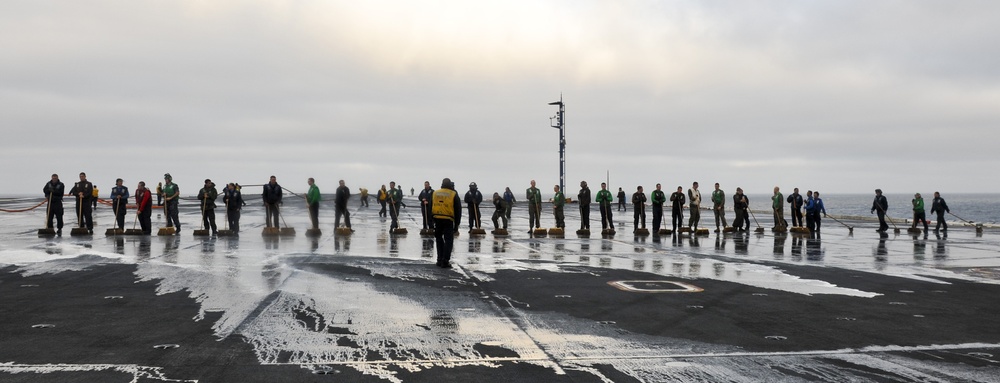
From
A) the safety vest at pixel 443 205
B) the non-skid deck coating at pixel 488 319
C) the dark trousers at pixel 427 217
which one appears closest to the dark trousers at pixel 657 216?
the dark trousers at pixel 427 217

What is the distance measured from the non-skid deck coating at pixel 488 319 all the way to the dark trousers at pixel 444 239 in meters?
0.57

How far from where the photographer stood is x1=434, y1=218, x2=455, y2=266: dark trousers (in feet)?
44.4

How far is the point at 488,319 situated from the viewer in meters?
7.76

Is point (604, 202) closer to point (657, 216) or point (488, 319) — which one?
point (657, 216)

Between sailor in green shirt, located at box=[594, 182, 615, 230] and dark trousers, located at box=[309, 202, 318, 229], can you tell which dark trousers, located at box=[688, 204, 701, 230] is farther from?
dark trousers, located at box=[309, 202, 318, 229]

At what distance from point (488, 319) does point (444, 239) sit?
244 inches

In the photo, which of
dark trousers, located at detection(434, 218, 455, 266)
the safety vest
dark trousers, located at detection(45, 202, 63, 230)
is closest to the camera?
dark trousers, located at detection(434, 218, 455, 266)

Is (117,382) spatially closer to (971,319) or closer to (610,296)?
(610,296)

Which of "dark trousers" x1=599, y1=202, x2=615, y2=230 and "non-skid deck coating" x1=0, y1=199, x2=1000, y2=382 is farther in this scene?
"dark trousers" x1=599, y1=202, x2=615, y2=230

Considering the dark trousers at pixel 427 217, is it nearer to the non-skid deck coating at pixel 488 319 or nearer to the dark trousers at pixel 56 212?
the non-skid deck coating at pixel 488 319

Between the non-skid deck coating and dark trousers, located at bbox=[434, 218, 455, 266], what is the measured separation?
568 millimetres

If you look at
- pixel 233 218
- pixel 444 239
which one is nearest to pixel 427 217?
pixel 233 218

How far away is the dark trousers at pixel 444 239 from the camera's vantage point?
13547mm

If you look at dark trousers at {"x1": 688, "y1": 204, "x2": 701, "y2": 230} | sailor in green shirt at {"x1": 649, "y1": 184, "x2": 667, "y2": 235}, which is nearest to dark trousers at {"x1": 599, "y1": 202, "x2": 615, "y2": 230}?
sailor in green shirt at {"x1": 649, "y1": 184, "x2": 667, "y2": 235}
